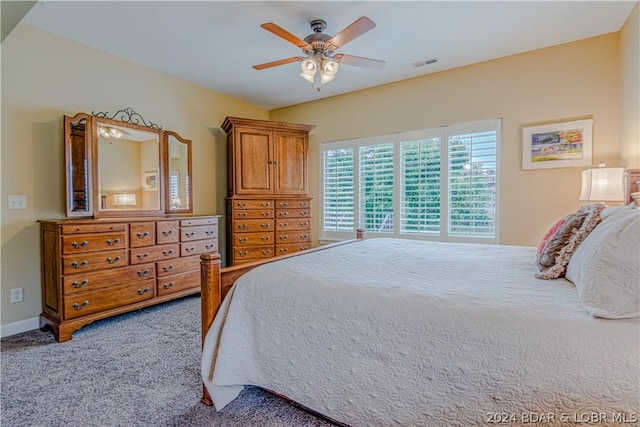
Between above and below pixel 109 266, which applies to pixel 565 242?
above

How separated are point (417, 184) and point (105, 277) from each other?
350 centimetres

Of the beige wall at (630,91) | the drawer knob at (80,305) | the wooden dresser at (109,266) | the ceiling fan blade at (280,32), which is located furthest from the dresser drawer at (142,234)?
the beige wall at (630,91)

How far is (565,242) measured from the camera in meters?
1.51

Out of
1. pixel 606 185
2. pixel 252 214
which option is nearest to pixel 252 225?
pixel 252 214

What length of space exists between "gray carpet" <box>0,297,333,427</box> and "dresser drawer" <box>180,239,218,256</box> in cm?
87

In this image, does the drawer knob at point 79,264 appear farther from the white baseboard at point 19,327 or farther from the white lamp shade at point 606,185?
the white lamp shade at point 606,185

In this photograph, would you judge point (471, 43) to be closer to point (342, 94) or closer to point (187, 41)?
point (342, 94)

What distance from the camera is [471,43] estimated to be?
3.05 meters

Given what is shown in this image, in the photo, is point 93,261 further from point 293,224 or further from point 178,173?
point 293,224

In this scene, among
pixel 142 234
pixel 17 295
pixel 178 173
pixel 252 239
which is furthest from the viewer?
pixel 252 239

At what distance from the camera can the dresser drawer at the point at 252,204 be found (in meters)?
3.98

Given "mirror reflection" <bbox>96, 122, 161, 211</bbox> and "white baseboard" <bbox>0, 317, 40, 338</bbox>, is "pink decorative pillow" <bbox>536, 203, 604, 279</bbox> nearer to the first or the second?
"mirror reflection" <bbox>96, 122, 161, 211</bbox>

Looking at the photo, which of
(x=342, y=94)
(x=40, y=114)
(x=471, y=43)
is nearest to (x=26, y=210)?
(x=40, y=114)

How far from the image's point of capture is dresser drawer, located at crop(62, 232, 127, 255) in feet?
8.13
